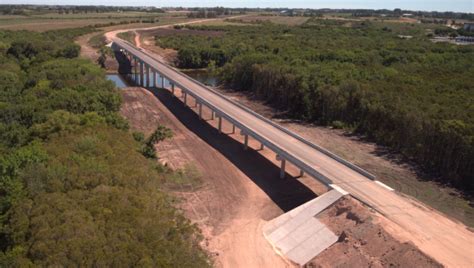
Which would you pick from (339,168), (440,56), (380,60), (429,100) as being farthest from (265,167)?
(440,56)

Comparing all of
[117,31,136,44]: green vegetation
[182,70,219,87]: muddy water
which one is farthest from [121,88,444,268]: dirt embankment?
[117,31,136,44]: green vegetation

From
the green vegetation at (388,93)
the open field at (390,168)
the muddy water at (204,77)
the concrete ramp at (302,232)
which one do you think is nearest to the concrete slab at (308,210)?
the concrete ramp at (302,232)

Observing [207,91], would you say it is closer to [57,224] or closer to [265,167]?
[265,167]

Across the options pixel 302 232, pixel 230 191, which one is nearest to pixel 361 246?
pixel 302 232

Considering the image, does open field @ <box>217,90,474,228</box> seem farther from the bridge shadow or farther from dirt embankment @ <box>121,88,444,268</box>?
the bridge shadow

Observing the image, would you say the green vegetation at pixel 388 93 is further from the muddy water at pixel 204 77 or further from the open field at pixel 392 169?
the muddy water at pixel 204 77
